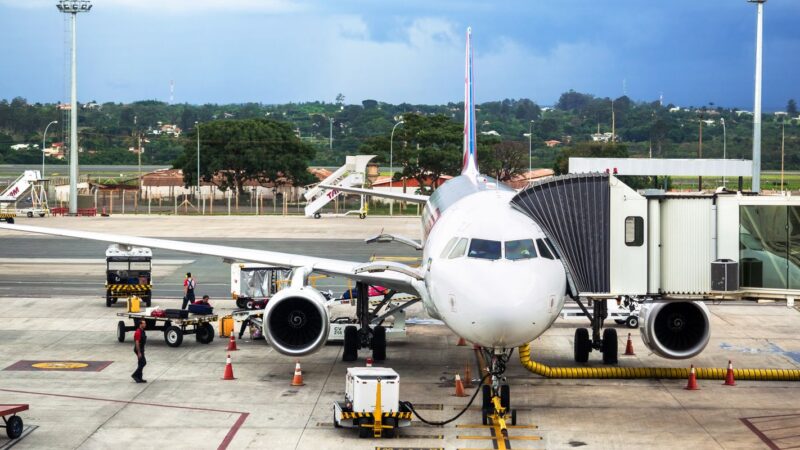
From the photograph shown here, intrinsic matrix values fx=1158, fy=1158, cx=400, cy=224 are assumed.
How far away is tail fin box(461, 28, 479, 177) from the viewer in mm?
38781

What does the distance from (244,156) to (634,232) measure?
321ft

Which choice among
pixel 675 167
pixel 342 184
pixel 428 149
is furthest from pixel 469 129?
pixel 428 149

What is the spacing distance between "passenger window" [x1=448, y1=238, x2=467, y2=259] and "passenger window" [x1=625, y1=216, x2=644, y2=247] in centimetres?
405

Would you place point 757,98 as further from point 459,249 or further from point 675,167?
point 459,249

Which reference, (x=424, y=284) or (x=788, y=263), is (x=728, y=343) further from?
(x=424, y=284)

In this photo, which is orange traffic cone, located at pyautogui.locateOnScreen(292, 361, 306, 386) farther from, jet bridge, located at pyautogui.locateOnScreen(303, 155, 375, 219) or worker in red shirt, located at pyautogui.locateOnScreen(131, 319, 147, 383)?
jet bridge, located at pyautogui.locateOnScreen(303, 155, 375, 219)

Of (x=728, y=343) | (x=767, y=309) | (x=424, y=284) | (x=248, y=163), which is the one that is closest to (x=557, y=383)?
(x=424, y=284)

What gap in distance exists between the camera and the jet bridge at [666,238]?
81.9 feet

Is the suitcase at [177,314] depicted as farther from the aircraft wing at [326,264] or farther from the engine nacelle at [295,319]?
the engine nacelle at [295,319]

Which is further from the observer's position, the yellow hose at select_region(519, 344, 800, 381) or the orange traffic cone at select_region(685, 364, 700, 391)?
the yellow hose at select_region(519, 344, 800, 381)

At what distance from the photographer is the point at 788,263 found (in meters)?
25.6

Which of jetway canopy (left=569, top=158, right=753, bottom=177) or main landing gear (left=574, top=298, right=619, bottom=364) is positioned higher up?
jetway canopy (left=569, top=158, right=753, bottom=177)

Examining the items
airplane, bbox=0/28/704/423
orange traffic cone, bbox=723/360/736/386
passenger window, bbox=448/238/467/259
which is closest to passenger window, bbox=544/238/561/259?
airplane, bbox=0/28/704/423

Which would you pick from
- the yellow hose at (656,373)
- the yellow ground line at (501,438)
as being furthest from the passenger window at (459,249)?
the yellow hose at (656,373)
